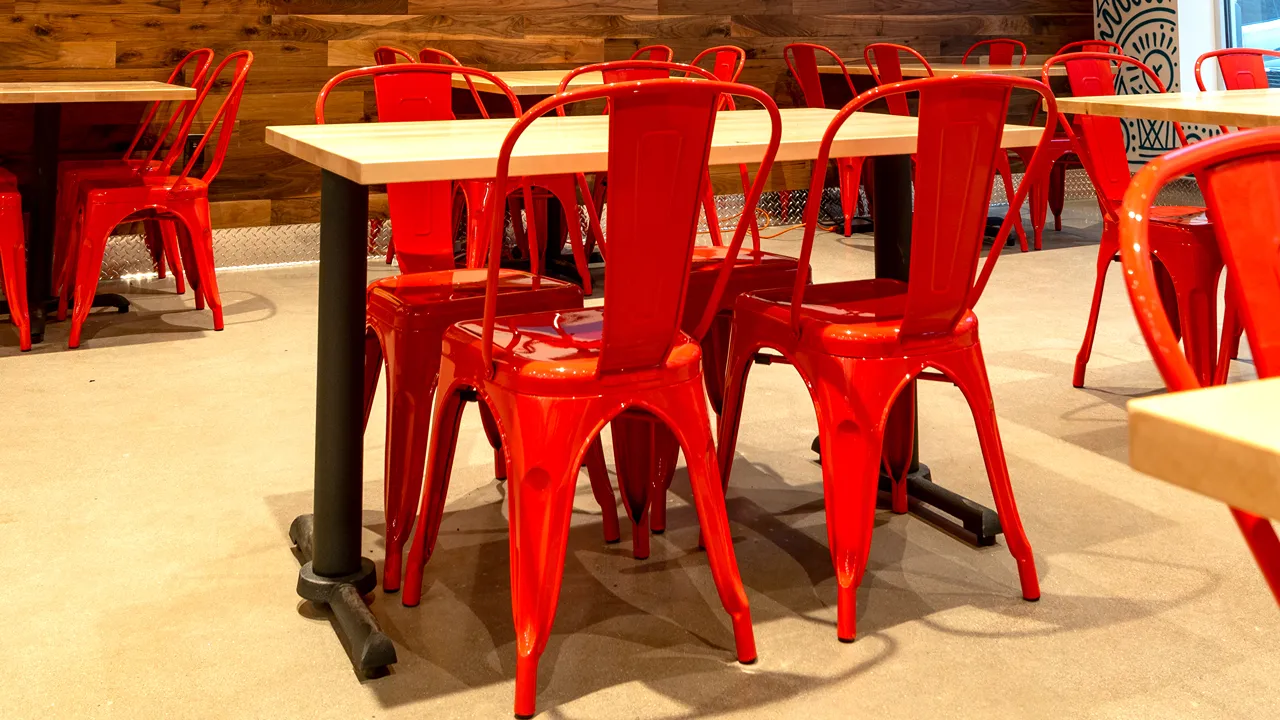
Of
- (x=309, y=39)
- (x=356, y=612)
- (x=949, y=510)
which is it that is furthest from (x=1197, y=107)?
(x=309, y=39)

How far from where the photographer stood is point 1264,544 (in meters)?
0.87

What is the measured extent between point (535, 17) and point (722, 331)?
12.5 ft

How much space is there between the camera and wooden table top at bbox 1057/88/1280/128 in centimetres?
258

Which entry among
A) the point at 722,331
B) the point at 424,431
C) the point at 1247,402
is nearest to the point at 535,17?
the point at 722,331

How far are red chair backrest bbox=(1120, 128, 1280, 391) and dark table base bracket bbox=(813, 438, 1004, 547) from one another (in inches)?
55.6

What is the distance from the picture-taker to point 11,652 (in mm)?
2061

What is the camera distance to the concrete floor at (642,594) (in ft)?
6.26

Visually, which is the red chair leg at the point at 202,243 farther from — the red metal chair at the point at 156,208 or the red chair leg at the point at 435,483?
the red chair leg at the point at 435,483

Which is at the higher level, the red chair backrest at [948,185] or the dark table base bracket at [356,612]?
the red chair backrest at [948,185]

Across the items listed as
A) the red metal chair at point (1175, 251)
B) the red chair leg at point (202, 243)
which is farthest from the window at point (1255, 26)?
the red chair leg at point (202, 243)

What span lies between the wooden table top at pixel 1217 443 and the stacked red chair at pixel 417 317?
4.41 feet

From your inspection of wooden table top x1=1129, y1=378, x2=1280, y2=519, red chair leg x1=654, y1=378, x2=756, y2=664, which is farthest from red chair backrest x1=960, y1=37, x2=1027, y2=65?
wooden table top x1=1129, y1=378, x2=1280, y2=519

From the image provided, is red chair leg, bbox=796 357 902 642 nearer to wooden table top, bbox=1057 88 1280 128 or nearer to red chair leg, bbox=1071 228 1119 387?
wooden table top, bbox=1057 88 1280 128

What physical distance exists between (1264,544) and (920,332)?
1.27 metres
